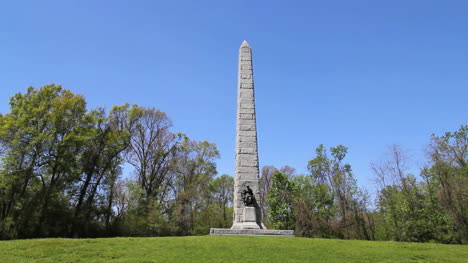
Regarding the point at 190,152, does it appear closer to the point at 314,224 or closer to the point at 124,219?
the point at 124,219

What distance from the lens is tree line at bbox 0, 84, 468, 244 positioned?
20547 mm

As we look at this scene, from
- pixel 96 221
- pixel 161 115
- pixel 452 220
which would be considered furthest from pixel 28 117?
pixel 452 220

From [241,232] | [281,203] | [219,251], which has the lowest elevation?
[219,251]

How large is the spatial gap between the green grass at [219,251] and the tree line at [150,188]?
12011 millimetres

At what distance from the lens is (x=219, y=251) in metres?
9.66

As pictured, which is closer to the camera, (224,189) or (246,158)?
(246,158)

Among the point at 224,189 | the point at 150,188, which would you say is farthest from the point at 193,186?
the point at 224,189

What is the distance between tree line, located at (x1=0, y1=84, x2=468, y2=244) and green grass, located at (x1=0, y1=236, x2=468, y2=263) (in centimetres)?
1201

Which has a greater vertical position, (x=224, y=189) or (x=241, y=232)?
(x=224, y=189)

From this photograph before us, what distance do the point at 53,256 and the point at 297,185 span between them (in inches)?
968

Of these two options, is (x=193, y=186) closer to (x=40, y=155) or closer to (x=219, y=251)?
(x=40, y=155)

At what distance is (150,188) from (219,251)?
2028 centimetres

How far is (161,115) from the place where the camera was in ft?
98.3

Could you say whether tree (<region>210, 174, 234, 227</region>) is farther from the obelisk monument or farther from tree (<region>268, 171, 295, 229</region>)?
the obelisk monument
